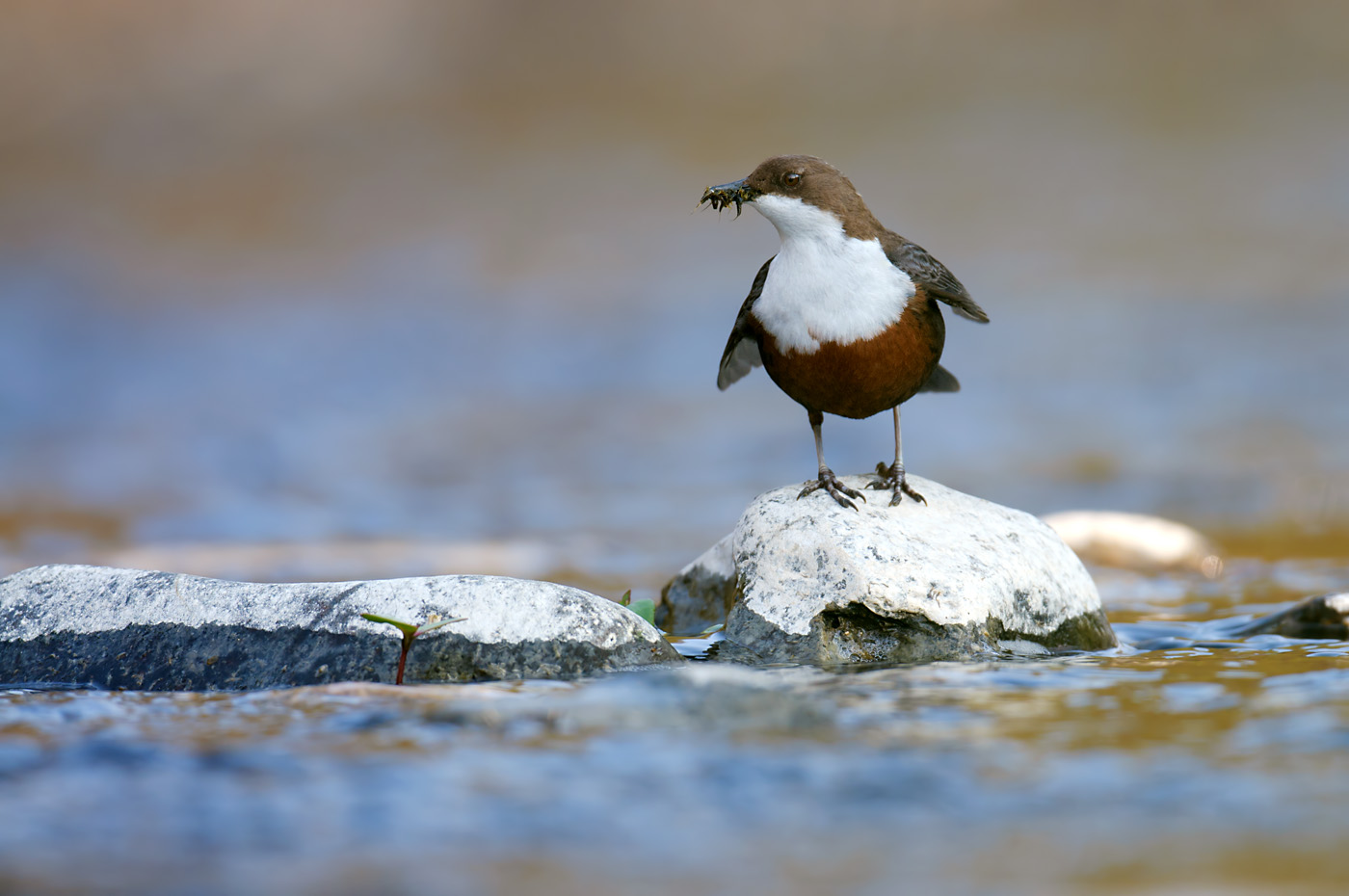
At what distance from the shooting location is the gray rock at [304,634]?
467 centimetres

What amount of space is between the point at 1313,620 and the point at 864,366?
2508 millimetres

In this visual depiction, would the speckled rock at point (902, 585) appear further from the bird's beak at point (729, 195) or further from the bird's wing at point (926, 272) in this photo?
the bird's beak at point (729, 195)

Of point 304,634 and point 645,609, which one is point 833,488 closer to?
point 645,609

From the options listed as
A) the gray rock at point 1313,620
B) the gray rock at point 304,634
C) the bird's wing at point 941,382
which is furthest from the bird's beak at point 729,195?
the gray rock at point 1313,620

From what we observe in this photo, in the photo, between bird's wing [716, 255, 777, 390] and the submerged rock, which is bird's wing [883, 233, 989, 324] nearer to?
bird's wing [716, 255, 777, 390]

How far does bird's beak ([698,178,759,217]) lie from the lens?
5.49m

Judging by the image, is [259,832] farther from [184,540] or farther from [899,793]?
[184,540]

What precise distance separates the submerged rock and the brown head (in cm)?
484

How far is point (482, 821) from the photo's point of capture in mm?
2912

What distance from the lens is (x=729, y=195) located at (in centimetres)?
548

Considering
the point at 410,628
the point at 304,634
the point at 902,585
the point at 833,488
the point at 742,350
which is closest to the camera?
the point at 410,628

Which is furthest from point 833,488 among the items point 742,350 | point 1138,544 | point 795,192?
point 1138,544

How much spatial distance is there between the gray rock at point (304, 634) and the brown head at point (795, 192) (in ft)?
6.10

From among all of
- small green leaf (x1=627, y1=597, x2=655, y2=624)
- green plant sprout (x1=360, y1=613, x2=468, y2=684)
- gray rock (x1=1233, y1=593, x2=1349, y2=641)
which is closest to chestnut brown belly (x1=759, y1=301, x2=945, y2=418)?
small green leaf (x1=627, y1=597, x2=655, y2=624)
